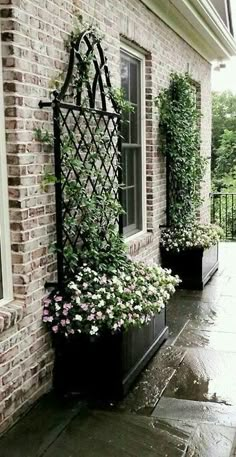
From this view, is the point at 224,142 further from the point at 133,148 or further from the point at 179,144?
the point at 133,148

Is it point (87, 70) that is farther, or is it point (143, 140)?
point (143, 140)

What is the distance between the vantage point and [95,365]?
3.38m

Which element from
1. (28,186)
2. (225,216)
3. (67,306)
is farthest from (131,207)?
(225,216)

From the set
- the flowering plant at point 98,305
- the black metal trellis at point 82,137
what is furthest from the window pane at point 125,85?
the flowering plant at point 98,305

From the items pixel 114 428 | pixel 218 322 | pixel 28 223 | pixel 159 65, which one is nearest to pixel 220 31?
pixel 159 65

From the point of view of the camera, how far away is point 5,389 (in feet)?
9.71

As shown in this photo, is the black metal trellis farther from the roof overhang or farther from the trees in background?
the trees in background

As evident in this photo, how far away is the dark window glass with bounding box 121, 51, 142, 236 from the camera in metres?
5.34

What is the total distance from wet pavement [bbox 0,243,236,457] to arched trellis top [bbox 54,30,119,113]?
1839mm

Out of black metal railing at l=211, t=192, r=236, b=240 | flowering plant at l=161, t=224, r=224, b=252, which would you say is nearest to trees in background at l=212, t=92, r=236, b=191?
black metal railing at l=211, t=192, r=236, b=240

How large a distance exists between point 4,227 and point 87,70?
139 cm

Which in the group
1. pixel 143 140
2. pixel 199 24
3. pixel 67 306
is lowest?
pixel 67 306

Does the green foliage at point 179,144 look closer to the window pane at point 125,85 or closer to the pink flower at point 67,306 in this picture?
the window pane at point 125,85

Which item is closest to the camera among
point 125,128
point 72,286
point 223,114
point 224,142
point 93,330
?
point 93,330
